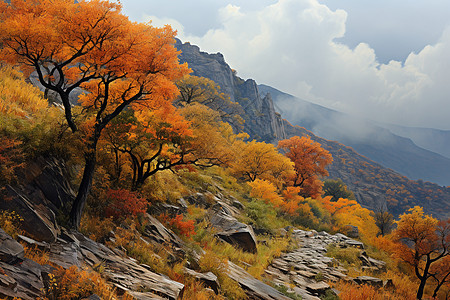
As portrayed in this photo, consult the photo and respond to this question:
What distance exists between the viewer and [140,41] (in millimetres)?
10359

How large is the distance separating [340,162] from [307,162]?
374 feet

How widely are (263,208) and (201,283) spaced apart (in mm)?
17090

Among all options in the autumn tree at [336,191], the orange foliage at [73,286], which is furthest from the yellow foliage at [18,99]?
the autumn tree at [336,191]

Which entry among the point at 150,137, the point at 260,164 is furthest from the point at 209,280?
the point at 260,164

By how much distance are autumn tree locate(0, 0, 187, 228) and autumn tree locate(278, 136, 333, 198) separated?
38.8 meters

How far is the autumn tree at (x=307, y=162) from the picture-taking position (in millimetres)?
46031

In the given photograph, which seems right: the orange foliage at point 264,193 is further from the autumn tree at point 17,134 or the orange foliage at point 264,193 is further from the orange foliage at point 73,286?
the orange foliage at point 73,286

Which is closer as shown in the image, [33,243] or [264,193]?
[33,243]

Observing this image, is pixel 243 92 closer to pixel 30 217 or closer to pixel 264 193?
pixel 264 193

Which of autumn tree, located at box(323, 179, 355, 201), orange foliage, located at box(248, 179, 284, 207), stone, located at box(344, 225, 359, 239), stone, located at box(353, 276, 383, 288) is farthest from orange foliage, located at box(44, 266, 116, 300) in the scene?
autumn tree, located at box(323, 179, 355, 201)

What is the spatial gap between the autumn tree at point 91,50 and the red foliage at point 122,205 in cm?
159

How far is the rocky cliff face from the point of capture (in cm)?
10706

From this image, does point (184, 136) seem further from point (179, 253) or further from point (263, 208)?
point (263, 208)

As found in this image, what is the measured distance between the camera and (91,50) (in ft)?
32.9
